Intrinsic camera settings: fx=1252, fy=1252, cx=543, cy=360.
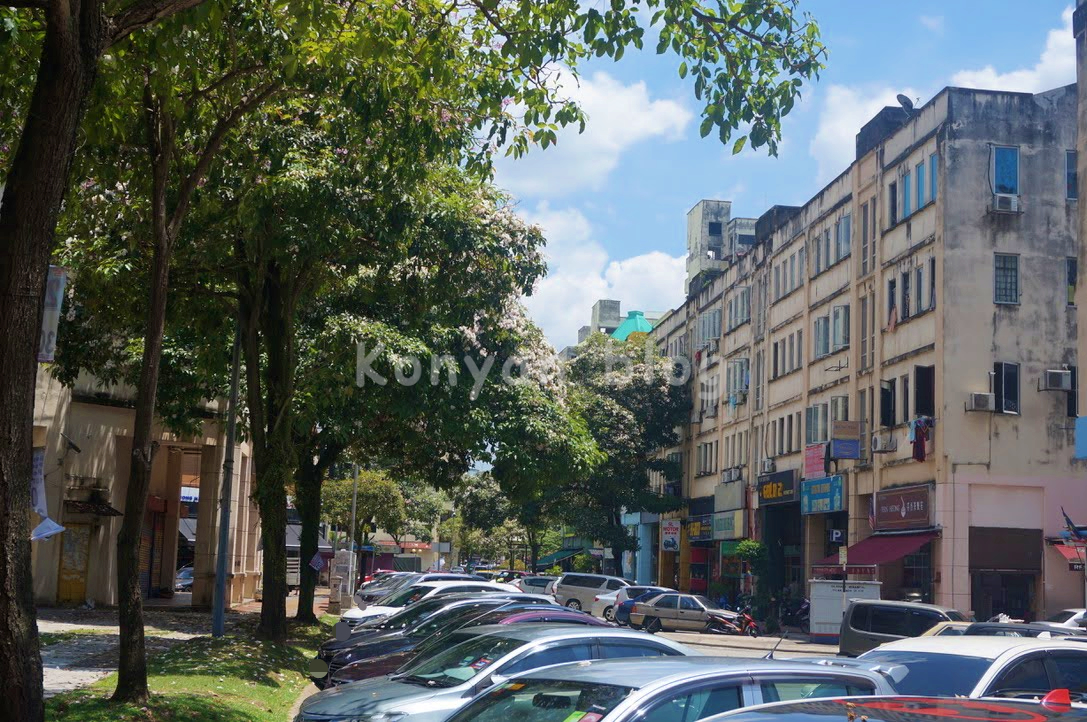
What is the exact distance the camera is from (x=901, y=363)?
3884 centimetres

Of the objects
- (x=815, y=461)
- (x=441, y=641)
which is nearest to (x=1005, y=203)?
(x=815, y=461)

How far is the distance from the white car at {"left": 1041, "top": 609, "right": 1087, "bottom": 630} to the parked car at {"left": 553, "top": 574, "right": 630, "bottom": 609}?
720 inches

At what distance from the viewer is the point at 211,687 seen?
54.1ft

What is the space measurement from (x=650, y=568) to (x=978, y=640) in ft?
200

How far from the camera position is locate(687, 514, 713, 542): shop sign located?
58.2 m

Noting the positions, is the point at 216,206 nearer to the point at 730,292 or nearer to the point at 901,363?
the point at 901,363

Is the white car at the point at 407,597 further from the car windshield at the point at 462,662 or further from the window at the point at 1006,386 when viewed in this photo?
the window at the point at 1006,386

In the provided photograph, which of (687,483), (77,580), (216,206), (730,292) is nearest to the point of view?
(216,206)

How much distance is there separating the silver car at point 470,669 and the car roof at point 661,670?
322 cm

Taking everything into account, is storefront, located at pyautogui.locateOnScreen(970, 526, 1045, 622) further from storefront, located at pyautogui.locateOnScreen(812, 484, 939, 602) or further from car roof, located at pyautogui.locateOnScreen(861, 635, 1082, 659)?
car roof, located at pyautogui.locateOnScreen(861, 635, 1082, 659)

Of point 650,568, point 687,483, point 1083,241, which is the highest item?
point 1083,241

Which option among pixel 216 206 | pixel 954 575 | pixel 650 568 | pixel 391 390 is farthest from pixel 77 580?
pixel 650 568

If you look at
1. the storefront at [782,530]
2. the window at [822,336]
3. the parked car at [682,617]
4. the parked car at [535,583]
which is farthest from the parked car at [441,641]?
the parked car at [535,583]

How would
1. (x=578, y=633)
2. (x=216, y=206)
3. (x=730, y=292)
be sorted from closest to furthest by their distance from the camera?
1. (x=578, y=633)
2. (x=216, y=206)
3. (x=730, y=292)
